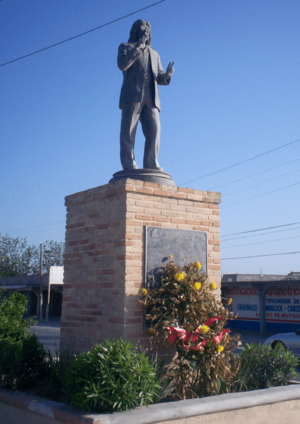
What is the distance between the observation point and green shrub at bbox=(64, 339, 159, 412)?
11.7ft

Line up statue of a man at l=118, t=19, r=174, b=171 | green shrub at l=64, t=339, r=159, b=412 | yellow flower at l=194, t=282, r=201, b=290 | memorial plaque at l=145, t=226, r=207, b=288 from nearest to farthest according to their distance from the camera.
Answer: green shrub at l=64, t=339, r=159, b=412 → yellow flower at l=194, t=282, r=201, b=290 → memorial plaque at l=145, t=226, r=207, b=288 → statue of a man at l=118, t=19, r=174, b=171

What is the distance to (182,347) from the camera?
14.6 feet

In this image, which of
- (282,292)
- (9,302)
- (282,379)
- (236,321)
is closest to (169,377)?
(282,379)

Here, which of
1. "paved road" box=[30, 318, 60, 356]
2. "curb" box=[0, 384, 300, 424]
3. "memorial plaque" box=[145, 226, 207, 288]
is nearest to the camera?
"curb" box=[0, 384, 300, 424]

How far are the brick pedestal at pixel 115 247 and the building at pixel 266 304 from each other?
579 inches

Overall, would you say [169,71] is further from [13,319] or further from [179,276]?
[13,319]

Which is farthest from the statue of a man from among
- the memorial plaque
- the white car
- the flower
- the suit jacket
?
the white car

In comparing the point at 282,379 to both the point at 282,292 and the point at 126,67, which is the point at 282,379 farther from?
the point at 282,292

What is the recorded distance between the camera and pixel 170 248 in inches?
209

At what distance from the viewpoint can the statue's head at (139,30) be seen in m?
6.11

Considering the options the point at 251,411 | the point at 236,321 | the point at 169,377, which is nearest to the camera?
the point at 251,411

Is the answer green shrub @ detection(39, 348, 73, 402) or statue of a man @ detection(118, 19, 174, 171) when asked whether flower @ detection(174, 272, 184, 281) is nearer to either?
green shrub @ detection(39, 348, 73, 402)

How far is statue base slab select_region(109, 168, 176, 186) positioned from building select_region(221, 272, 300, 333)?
14.8m

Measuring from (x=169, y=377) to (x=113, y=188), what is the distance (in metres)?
2.28
